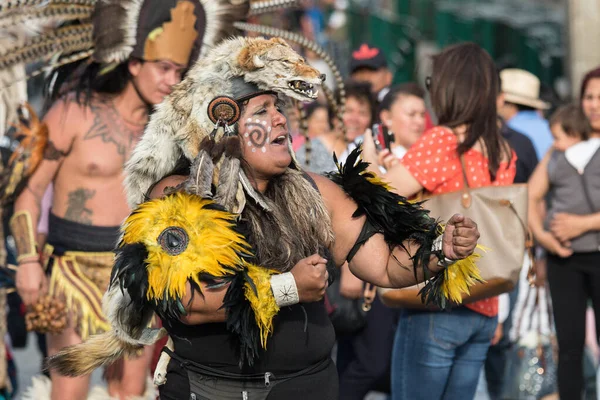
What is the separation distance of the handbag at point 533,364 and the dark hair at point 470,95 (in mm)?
2094

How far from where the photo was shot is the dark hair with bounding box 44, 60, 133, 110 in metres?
5.57

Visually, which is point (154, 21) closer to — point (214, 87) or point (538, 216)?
point (214, 87)

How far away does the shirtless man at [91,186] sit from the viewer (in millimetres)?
5379

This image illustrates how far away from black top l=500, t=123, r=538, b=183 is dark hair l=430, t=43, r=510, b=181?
187cm

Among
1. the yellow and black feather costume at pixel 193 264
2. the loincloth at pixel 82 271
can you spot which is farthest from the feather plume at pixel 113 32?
the yellow and black feather costume at pixel 193 264

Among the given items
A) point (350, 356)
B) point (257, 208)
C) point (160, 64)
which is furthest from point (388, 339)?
point (257, 208)

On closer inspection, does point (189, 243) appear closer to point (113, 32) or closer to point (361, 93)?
point (113, 32)

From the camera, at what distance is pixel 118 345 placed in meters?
3.93

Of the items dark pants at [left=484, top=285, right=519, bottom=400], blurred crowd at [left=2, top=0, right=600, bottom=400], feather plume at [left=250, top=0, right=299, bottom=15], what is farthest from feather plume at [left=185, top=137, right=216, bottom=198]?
dark pants at [left=484, top=285, right=519, bottom=400]

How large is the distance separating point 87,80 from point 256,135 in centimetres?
220

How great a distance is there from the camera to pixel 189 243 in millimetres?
3385

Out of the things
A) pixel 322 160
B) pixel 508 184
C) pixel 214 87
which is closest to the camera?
pixel 214 87

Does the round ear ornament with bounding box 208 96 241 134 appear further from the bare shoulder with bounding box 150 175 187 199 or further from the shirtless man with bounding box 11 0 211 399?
the shirtless man with bounding box 11 0 211 399

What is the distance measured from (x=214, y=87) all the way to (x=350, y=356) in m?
2.52
